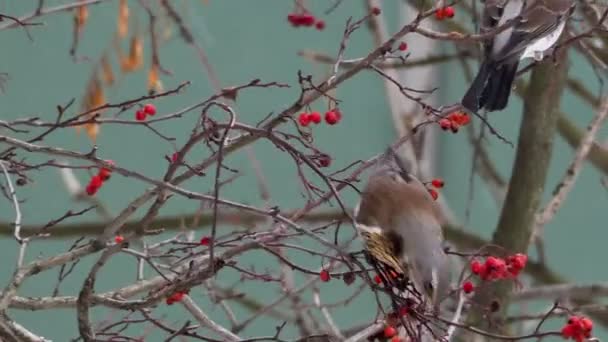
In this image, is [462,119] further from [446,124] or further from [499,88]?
[499,88]

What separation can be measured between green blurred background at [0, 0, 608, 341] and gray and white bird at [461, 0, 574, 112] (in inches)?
49.7

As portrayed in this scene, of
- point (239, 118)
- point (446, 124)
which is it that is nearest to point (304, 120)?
point (446, 124)

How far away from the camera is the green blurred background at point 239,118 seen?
12.5ft

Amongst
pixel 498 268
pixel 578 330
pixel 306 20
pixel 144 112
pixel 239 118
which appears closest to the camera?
pixel 578 330

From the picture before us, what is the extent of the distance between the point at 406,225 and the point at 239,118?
2.12m

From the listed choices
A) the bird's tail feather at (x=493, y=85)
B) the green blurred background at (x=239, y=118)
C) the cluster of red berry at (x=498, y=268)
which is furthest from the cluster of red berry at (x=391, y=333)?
the green blurred background at (x=239, y=118)

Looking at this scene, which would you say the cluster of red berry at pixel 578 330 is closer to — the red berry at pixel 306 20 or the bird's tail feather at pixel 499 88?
the bird's tail feather at pixel 499 88

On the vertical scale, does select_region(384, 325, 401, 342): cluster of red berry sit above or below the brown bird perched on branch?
below

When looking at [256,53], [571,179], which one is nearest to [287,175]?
[256,53]

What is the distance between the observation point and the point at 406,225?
1602 millimetres

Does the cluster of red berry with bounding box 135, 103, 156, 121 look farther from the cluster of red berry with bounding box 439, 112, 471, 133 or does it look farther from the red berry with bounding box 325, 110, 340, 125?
the cluster of red berry with bounding box 439, 112, 471, 133

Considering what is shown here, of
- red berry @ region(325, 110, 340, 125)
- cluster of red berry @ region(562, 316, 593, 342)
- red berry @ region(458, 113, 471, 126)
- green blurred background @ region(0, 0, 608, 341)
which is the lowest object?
cluster of red berry @ region(562, 316, 593, 342)

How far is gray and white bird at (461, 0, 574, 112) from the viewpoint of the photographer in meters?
2.05

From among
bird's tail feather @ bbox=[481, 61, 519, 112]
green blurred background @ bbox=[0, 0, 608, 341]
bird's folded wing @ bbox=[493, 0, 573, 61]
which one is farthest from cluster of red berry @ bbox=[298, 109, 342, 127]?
green blurred background @ bbox=[0, 0, 608, 341]
